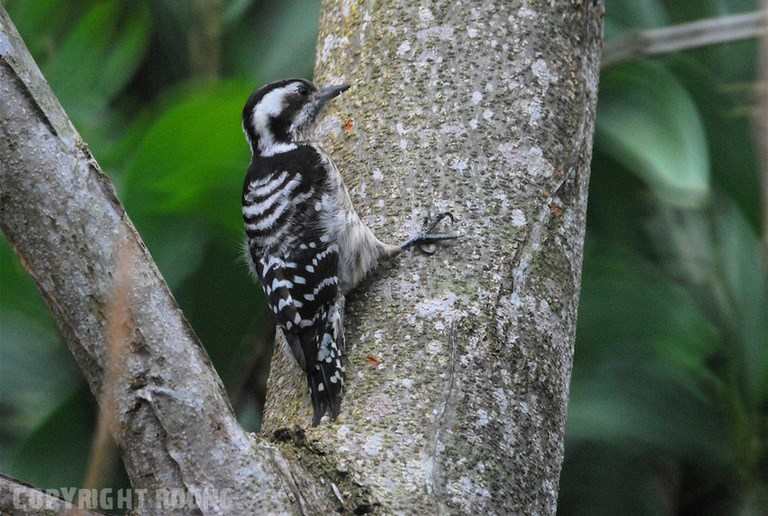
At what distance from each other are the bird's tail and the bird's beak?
660 millimetres

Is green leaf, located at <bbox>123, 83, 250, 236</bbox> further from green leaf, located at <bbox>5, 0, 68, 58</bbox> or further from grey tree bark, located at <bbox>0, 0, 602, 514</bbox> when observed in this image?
green leaf, located at <bbox>5, 0, 68, 58</bbox>

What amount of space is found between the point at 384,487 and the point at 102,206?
30.3 inches

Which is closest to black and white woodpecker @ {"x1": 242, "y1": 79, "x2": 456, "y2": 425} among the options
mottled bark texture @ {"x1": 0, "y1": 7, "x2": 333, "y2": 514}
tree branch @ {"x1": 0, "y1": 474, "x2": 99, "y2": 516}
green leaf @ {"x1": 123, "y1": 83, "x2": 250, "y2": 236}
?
green leaf @ {"x1": 123, "y1": 83, "x2": 250, "y2": 236}

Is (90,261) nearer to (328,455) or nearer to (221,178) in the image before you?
(328,455)

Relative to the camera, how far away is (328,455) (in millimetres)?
2289

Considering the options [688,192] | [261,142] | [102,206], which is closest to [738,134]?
[688,192]

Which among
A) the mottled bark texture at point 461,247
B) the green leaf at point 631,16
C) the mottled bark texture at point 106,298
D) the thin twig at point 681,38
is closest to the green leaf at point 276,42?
the green leaf at point 631,16

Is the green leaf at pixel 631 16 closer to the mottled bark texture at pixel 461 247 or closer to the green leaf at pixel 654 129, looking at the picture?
the green leaf at pixel 654 129

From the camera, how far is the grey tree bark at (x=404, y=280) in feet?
6.48

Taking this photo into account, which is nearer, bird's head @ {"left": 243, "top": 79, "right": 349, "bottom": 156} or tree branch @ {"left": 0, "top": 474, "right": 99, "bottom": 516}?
tree branch @ {"left": 0, "top": 474, "right": 99, "bottom": 516}

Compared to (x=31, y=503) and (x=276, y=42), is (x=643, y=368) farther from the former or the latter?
(x=31, y=503)

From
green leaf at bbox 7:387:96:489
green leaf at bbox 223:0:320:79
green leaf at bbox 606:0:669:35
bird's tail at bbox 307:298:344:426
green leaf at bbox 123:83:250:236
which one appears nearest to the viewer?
bird's tail at bbox 307:298:344:426

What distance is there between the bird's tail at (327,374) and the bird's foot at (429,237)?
285 mm

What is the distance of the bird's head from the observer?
11.5ft
